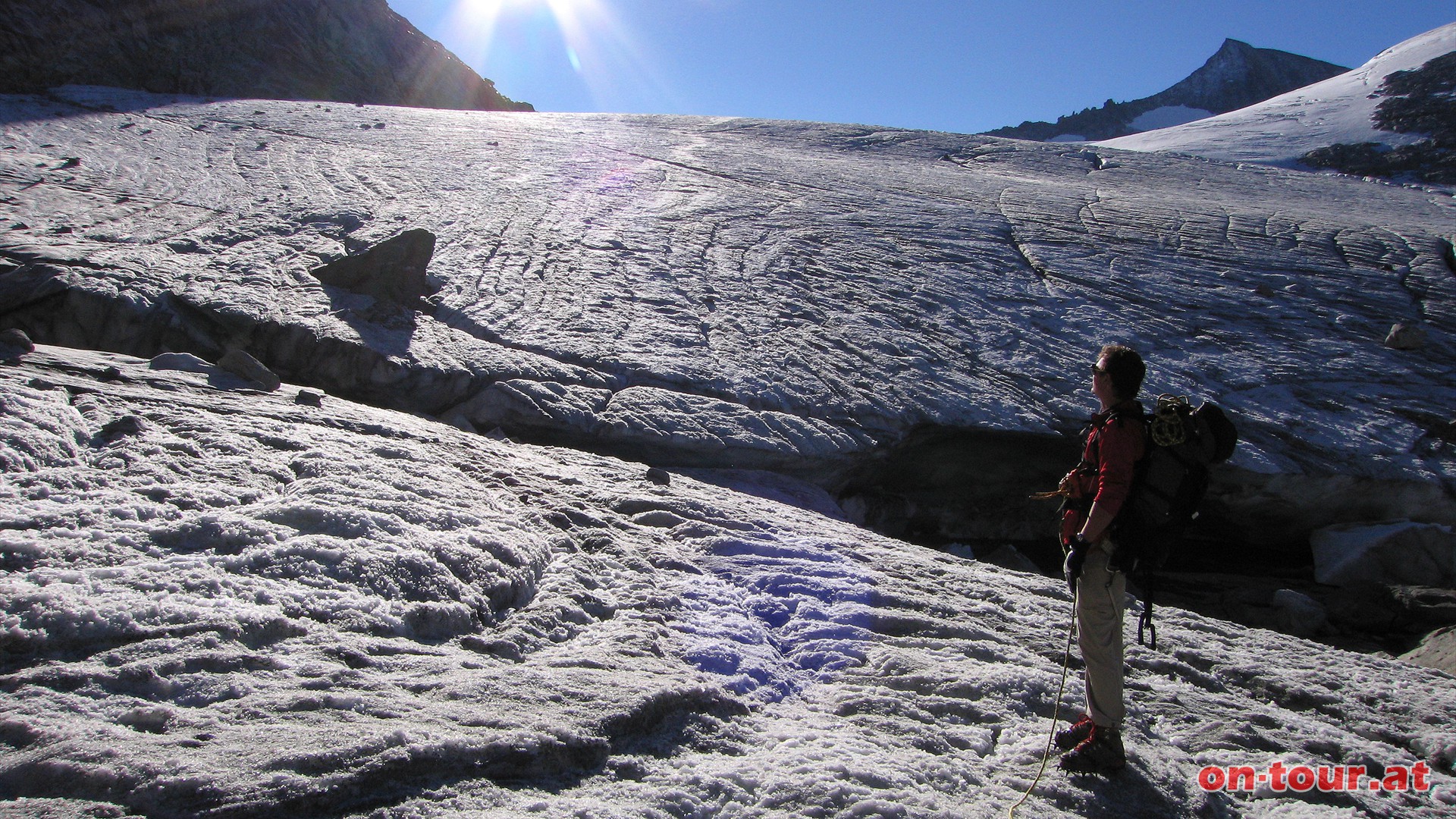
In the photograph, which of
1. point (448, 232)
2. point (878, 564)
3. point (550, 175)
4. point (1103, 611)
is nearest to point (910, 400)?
point (878, 564)

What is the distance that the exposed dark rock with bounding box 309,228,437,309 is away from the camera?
17.8 ft

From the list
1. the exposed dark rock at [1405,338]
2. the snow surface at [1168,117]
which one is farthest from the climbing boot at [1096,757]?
the snow surface at [1168,117]

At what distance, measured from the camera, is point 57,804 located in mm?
1332

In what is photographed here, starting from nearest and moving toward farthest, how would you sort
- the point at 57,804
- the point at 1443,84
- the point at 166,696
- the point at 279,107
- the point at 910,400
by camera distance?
the point at 57,804 < the point at 166,696 < the point at 910,400 < the point at 279,107 < the point at 1443,84

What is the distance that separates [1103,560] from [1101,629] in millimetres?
217

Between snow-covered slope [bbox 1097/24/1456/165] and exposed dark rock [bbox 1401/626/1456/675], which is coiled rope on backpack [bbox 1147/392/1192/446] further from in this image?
snow-covered slope [bbox 1097/24/1456/165]

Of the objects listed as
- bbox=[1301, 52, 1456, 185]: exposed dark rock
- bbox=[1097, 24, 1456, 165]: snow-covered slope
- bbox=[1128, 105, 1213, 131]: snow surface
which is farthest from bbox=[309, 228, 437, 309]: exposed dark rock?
bbox=[1128, 105, 1213, 131]: snow surface

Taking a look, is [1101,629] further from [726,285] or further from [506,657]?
[726,285]

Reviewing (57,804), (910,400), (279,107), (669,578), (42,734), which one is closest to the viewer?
(57,804)

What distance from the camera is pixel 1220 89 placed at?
34.3 metres

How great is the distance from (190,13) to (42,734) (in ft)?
54.7

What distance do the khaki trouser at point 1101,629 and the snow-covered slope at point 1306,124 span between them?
13781 mm

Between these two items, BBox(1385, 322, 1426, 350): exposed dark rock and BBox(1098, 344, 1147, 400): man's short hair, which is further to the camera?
BBox(1385, 322, 1426, 350): exposed dark rock

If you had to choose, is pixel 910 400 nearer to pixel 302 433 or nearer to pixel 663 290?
pixel 663 290
